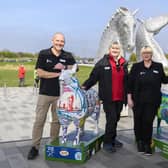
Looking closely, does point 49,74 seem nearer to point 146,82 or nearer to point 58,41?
point 58,41

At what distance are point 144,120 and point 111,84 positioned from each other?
68 cm

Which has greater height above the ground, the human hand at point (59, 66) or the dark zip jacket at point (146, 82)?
the human hand at point (59, 66)

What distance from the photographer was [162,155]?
422 cm

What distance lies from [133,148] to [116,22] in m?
3.15

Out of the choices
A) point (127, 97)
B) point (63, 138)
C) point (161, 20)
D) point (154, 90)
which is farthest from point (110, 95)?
point (161, 20)

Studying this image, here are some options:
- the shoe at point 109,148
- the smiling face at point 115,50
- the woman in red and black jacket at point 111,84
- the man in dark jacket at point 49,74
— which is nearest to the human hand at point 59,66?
the man in dark jacket at point 49,74

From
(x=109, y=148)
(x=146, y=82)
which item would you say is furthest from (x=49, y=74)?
(x=109, y=148)

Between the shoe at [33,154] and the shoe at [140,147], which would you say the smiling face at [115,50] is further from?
the shoe at [33,154]

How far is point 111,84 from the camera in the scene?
416cm

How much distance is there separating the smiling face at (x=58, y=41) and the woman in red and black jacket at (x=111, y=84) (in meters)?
0.68

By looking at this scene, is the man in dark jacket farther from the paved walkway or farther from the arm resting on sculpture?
the paved walkway

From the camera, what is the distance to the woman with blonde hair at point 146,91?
404 centimetres

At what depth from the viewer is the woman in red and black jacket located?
417 cm

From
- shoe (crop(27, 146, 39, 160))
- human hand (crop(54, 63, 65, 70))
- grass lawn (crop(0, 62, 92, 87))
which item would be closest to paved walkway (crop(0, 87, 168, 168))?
shoe (crop(27, 146, 39, 160))
